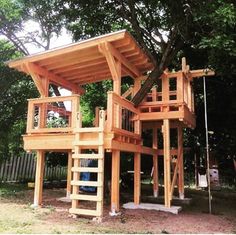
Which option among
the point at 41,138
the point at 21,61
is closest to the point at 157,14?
the point at 21,61

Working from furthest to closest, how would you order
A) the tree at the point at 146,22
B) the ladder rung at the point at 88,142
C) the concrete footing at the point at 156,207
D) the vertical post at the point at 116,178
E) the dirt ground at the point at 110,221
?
the tree at the point at 146,22, the concrete footing at the point at 156,207, the vertical post at the point at 116,178, the ladder rung at the point at 88,142, the dirt ground at the point at 110,221

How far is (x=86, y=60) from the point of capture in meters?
10.3

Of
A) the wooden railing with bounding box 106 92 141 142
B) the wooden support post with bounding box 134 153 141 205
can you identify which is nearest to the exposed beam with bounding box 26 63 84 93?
the wooden railing with bounding box 106 92 141 142

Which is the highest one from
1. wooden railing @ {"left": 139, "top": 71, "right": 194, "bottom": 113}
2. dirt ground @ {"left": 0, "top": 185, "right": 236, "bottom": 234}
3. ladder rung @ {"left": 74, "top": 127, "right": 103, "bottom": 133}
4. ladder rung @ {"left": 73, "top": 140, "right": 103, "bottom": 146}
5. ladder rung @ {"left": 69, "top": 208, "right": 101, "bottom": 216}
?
wooden railing @ {"left": 139, "top": 71, "right": 194, "bottom": 113}

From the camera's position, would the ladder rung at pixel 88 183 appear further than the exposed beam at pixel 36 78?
No

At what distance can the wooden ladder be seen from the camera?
25.5ft

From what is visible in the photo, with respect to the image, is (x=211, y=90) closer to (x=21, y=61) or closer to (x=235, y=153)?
(x=235, y=153)

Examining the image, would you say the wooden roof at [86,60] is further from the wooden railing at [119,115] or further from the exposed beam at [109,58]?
the wooden railing at [119,115]

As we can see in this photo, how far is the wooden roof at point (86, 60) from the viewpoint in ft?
29.6

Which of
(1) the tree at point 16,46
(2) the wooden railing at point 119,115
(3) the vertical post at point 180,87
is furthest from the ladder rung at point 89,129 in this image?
(1) the tree at point 16,46

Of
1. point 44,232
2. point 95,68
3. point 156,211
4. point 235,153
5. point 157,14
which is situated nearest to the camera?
point 44,232

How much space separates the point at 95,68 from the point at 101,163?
14.7ft

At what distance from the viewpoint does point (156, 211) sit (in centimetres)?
949

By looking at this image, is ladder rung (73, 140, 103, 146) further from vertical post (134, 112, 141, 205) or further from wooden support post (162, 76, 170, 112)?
wooden support post (162, 76, 170, 112)
